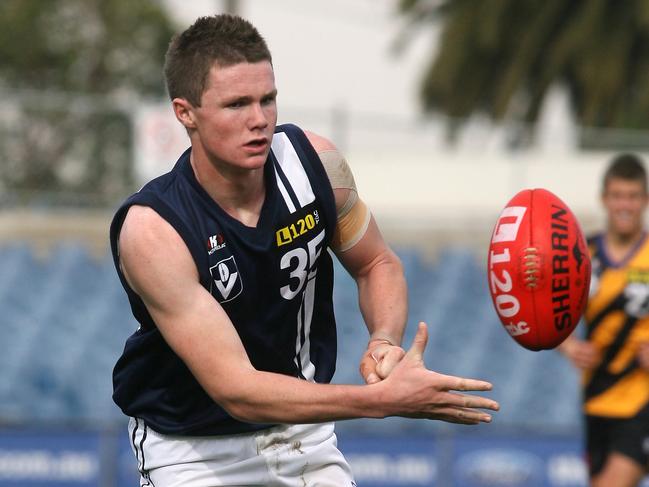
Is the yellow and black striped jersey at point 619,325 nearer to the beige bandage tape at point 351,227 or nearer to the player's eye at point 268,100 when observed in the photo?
the beige bandage tape at point 351,227

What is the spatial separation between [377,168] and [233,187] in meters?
10.8

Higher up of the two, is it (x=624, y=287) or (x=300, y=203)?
(x=300, y=203)


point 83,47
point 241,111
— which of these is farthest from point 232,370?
point 83,47

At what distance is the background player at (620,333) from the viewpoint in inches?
272

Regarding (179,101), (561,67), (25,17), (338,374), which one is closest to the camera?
(179,101)

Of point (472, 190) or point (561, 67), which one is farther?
point (561, 67)

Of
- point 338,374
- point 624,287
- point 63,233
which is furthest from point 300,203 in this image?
point 63,233

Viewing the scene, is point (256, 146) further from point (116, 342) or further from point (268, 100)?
point (116, 342)

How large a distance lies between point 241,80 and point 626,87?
1945 centimetres

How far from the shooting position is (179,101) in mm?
3988

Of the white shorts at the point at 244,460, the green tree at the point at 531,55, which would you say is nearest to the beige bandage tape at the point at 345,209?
the white shorts at the point at 244,460

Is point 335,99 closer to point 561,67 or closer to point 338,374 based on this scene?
point 561,67

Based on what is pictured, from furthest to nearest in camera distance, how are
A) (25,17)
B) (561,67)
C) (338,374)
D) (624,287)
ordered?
(25,17) < (561,67) < (338,374) < (624,287)

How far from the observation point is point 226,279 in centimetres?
403
